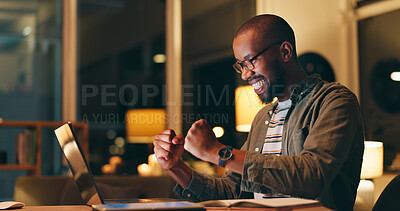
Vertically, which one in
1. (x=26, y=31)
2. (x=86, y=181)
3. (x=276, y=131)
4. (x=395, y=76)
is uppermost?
(x=26, y=31)

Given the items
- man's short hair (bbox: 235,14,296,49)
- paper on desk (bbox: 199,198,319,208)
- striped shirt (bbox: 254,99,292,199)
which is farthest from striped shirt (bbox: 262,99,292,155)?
paper on desk (bbox: 199,198,319,208)

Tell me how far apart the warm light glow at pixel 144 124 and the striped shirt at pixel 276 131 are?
338 cm

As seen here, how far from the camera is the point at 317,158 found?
1531 millimetres

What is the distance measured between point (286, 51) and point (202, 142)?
0.66m

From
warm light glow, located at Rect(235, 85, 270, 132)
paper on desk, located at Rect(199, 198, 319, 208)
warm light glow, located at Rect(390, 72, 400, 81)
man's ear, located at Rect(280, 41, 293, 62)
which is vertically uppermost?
warm light glow, located at Rect(390, 72, 400, 81)

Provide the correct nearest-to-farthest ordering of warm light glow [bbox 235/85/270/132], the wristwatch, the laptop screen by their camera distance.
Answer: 1. the laptop screen
2. the wristwatch
3. warm light glow [bbox 235/85/270/132]

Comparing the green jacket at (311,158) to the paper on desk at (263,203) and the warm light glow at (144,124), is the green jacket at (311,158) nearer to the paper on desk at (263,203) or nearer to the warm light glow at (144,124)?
the paper on desk at (263,203)

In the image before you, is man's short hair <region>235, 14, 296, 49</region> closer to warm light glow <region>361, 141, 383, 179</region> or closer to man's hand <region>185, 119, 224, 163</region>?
man's hand <region>185, 119, 224, 163</region>

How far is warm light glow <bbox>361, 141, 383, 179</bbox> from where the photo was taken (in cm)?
338

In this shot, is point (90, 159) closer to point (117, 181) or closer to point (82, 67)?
point (82, 67)

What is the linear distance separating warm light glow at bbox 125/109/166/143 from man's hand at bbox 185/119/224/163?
12.7 feet

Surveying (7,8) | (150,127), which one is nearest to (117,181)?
(150,127)

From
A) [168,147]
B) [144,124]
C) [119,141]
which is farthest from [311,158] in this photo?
[119,141]

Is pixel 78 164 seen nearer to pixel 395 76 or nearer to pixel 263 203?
pixel 263 203
